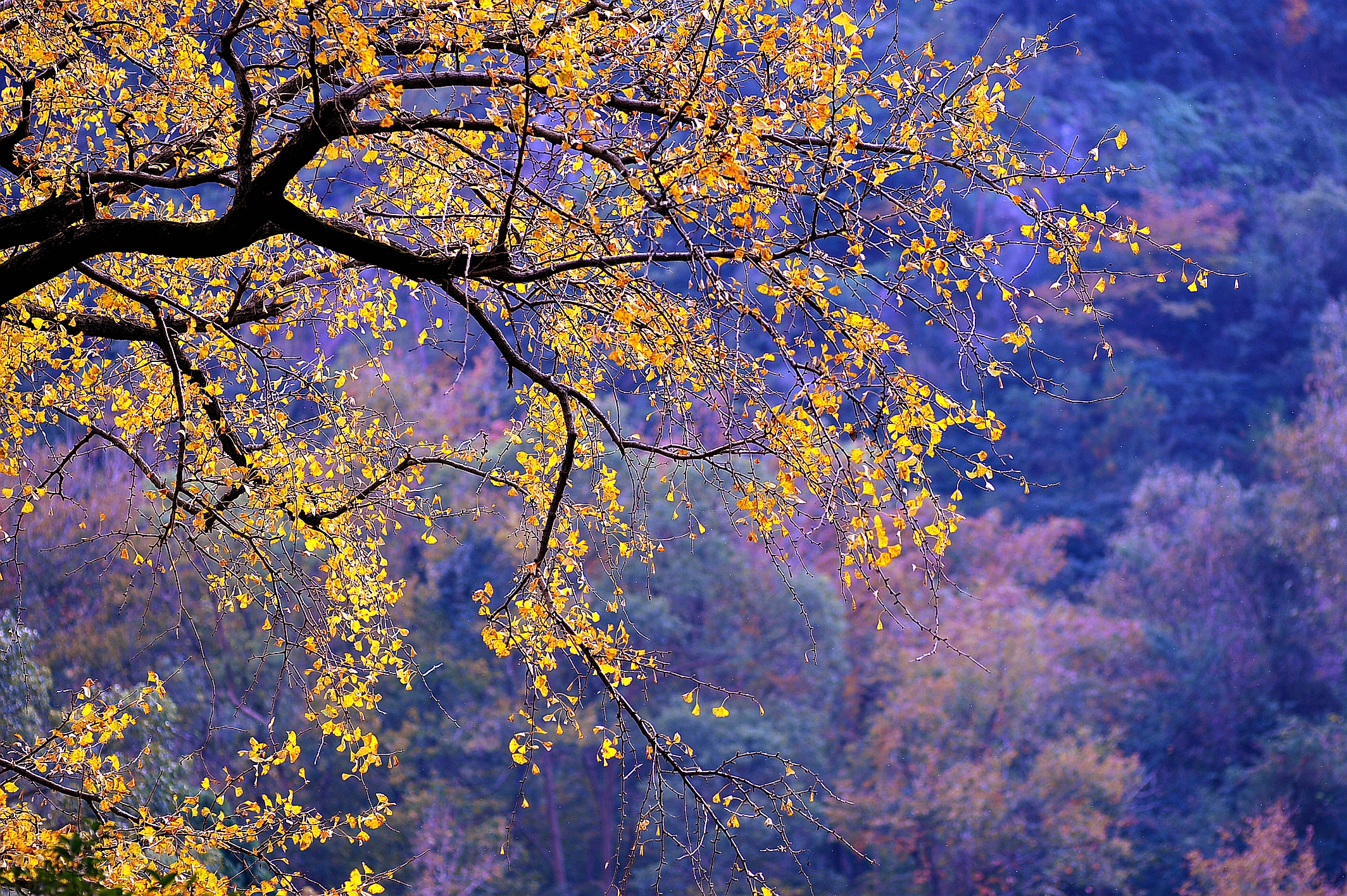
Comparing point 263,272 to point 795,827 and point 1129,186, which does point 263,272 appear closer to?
point 795,827

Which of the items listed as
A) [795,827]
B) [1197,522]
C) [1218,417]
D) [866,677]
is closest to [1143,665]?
[1197,522]

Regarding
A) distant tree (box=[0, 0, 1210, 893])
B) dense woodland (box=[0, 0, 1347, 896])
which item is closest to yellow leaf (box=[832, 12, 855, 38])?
distant tree (box=[0, 0, 1210, 893])

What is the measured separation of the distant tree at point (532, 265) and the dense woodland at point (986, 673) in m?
5.80

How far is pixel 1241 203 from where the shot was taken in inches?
1205

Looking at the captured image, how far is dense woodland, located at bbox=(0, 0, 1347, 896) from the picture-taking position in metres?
15.7

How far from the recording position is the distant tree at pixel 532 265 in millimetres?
2748

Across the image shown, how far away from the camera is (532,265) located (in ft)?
10.6

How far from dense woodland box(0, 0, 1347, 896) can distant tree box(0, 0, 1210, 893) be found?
5802 mm

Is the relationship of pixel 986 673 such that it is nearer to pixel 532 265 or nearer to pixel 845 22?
pixel 532 265

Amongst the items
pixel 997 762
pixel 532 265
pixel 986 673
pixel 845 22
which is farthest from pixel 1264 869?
pixel 845 22

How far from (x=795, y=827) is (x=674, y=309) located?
A: 1419 cm

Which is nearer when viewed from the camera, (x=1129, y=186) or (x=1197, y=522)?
(x=1197, y=522)

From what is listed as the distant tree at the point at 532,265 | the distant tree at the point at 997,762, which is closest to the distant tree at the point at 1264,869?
the distant tree at the point at 997,762

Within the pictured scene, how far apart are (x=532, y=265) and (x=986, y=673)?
1679 cm
